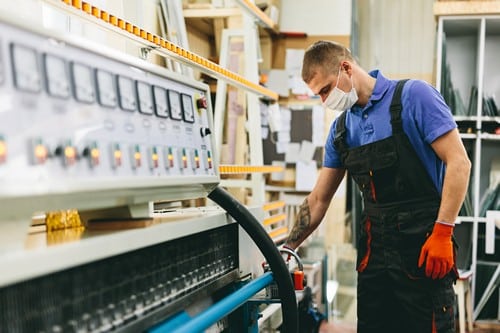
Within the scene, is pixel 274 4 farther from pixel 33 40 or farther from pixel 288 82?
pixel 33 40

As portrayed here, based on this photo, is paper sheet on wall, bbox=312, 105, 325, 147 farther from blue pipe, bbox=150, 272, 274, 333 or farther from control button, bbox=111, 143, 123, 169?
control button, bbox=111, 143, 123, 169

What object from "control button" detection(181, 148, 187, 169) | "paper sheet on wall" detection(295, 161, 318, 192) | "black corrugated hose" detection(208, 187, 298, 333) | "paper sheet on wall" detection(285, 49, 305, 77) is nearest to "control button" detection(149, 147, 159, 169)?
"control button" detection(181, 148, 187, 169)

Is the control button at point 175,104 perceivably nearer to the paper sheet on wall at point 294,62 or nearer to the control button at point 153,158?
the control button at point 153,158

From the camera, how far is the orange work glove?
72.3 inches

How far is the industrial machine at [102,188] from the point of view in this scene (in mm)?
772

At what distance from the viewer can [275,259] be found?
1.48 metres

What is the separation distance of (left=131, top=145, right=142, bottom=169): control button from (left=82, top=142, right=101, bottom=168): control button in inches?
3.9

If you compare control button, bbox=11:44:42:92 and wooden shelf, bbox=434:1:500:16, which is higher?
wooden shelf, bbox=434:1:500:16

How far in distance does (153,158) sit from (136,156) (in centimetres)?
6

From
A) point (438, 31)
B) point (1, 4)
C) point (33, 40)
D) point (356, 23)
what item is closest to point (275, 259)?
point (33, 40)

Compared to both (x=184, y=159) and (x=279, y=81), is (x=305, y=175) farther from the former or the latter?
(x=184, y=159)

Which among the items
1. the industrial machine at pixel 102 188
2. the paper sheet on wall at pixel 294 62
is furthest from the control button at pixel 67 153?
the paper sheet on wall at pixel 294 62

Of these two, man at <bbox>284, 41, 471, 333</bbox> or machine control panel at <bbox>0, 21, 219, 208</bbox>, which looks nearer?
machine control panel at <bbox>0, 21, 219, 208</bbox>

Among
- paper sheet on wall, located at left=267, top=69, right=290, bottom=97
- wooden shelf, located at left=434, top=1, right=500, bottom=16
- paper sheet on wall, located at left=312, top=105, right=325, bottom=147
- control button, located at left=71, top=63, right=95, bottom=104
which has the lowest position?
paper sheet on wall, located at left=312, top=105, right=325, bottom=147
